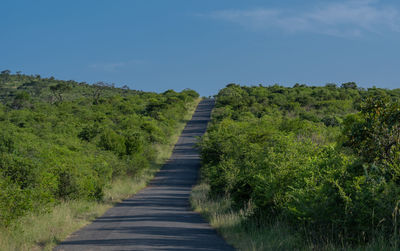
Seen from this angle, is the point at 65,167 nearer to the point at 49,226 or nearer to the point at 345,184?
the point at 49,226

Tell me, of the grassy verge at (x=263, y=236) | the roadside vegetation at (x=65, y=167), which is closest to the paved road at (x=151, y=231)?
the grassy verge at (x=263, y=236)

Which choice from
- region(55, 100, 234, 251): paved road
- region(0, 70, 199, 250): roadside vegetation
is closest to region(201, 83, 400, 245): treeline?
region(55, 100, 234, 251): paved road

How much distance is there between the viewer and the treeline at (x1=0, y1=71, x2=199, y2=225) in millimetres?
16380

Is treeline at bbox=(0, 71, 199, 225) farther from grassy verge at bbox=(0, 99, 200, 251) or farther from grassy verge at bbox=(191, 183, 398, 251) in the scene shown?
grassy verge at bbox=(191, 183, 398, 251)

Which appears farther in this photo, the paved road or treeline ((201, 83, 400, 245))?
the paved road

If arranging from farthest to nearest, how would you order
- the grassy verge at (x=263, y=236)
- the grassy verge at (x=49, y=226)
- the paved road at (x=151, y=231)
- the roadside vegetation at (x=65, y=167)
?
the roadside vegetation at (x=65, y=167) → the grassy verge at (x=49, y=226) → the paved road at (x=151, y=231) → the grassy verge at (x=263, y=236)

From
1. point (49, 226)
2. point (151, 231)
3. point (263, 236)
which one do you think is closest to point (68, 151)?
point (49, 226)

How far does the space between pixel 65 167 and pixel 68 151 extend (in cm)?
388

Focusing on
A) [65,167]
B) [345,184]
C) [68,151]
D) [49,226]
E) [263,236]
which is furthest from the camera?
[68,151]

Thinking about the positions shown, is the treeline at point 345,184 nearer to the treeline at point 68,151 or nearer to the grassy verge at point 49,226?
the grassy verge at point 49,226

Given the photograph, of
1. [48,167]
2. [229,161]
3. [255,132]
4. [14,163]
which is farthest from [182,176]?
[14,163]

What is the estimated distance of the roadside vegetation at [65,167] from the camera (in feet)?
43.9

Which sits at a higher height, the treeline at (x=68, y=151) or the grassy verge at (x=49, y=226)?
the treeline at (x=68, y=151)

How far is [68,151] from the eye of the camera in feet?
86.5
